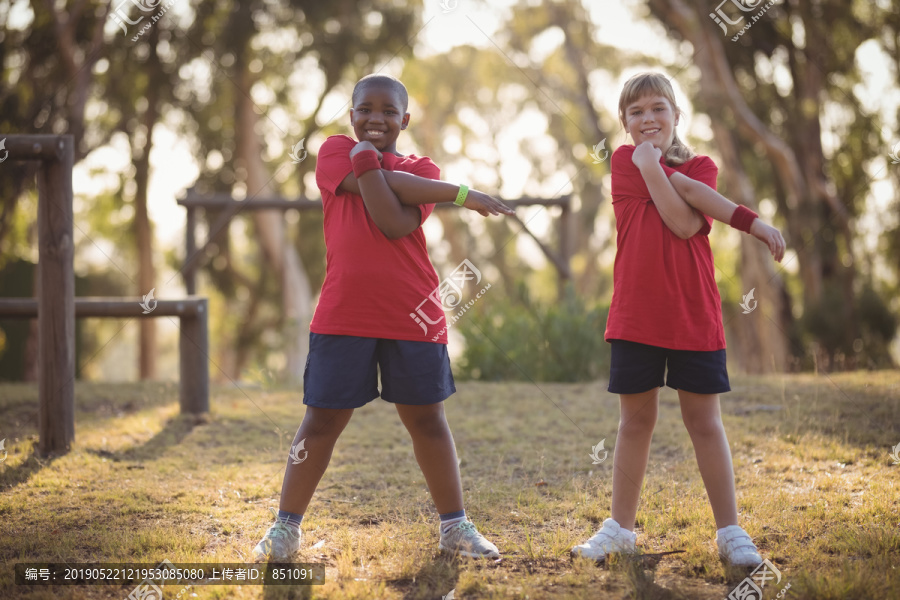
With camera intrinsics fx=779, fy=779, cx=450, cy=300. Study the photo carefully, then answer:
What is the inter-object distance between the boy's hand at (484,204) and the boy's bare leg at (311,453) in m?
0.86

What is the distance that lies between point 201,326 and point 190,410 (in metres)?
0.67

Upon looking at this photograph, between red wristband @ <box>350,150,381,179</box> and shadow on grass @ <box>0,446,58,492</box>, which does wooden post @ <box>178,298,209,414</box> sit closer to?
shadow on grass @ <box>0,446,58,492</box>

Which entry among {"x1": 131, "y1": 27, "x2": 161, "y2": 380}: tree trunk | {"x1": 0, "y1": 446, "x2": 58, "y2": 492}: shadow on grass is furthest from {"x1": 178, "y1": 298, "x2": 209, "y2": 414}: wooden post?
{"x1": 131, "y1": 27, "x2": 161, "y2": 380}: tree trunk

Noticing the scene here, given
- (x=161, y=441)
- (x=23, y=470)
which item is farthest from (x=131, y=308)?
(x=23, y=470)

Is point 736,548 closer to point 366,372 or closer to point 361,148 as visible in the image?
point 366,372

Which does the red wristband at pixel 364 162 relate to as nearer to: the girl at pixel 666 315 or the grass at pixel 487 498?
the girl at pixel 666 315

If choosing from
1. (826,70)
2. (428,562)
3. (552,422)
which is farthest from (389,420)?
(826,70)

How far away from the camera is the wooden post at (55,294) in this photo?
4.50 m

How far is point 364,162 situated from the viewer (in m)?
2.71

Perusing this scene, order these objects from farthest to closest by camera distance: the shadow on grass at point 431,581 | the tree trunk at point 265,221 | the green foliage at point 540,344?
the tree trunk at point 265,221, the green foliage at point 540,344, the shadow on grass at point 431,581

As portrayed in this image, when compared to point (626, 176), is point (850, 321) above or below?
below

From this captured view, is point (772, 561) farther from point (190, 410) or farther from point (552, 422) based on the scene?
point (190, 410)

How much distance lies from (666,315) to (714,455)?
536 millimetres

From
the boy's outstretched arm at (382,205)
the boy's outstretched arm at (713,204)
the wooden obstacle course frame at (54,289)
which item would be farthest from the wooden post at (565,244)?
the boy's outstretched arm at (382,205)
